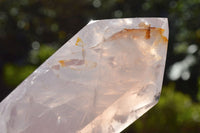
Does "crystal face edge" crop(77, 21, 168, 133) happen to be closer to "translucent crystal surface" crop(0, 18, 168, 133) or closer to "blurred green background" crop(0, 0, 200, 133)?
"translucent crystal surface" crop(0, 18, 168, 133)

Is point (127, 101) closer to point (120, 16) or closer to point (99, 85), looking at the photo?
point (99, 85)

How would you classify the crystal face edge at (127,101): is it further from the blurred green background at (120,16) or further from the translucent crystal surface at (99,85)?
the blurred green background at (120,16)

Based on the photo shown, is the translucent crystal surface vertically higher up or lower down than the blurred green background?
higher up

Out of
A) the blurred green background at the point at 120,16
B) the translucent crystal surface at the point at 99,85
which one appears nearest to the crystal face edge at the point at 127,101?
the translucent crystal surface at the point at 99,85

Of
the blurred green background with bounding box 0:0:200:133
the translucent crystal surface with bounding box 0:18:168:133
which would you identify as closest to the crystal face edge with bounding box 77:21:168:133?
the translucent crystal surface with bounding box 0:18:168:133

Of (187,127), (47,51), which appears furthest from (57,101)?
(47,51)

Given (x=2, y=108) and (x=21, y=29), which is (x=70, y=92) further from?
(x=21, y=29)
